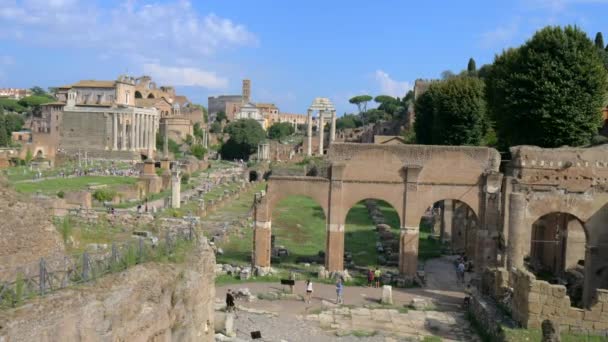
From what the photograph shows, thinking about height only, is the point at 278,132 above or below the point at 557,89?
above

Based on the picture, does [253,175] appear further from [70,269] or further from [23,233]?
[70,269]

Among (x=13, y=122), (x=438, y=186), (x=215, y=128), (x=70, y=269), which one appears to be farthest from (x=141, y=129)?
(x=70, y=269)

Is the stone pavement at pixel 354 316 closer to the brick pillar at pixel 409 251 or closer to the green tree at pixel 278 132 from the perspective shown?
the brick pillar at pixel 409 251

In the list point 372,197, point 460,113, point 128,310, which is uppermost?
point 460,113

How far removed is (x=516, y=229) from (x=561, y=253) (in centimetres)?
469

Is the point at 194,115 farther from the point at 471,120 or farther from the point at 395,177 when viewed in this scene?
the point at 395,177

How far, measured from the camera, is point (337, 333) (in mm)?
19016

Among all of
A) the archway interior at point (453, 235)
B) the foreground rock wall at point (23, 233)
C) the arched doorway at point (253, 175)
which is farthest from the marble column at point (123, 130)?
the foreground rock wall at point (23, 233)

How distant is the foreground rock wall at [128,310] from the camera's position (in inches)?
302

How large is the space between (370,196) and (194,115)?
109669mm

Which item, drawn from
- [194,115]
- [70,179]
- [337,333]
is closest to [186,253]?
[337,333]

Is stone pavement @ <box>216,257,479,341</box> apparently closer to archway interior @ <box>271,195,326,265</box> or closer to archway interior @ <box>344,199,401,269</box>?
archway interior @ <box>344,199,401,269</box>

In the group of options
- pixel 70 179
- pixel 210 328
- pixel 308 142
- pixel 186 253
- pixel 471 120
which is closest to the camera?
pixel 186 253

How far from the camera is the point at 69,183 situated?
4769 cm
